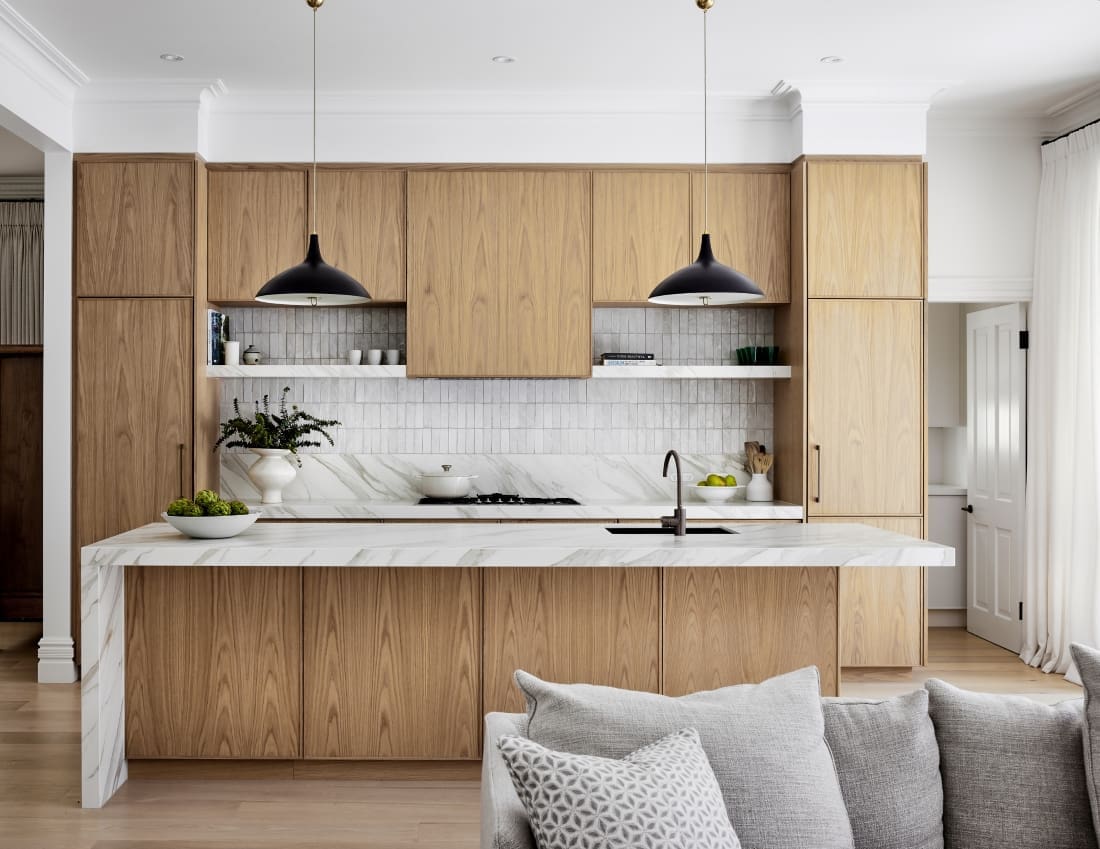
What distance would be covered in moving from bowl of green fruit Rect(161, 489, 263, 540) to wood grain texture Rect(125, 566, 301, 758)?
8.0 inches

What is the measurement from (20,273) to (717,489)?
4.85 m

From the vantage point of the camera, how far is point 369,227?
4.90m

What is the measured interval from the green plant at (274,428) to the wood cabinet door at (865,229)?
9.23 feet

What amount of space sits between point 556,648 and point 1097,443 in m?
3.00

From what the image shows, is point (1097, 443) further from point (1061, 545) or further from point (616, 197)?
point (616, 197)

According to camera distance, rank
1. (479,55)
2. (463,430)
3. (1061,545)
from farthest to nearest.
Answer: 1. (463,430)
2. (1061,545)
3. (479,55)

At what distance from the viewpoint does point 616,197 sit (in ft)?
16.1

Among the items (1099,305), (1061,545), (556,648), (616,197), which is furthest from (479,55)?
(1061,545)

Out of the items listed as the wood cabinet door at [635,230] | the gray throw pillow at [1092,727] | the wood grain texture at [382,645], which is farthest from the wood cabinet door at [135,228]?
the gray throw pillow at [1092,727]

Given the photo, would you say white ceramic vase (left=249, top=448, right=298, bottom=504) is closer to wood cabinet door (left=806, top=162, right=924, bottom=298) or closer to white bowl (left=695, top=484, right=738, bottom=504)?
white bowl (left=695, top=484, right=738, bottom=504)

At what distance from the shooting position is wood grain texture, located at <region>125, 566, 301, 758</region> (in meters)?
3.29

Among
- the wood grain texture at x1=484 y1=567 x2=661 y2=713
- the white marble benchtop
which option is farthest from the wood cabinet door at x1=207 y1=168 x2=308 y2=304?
the wood grain texture at x1=484 y1=567 x2=661 y2=713

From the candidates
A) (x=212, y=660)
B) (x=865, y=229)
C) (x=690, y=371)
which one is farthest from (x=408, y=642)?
(x=865, y=229)

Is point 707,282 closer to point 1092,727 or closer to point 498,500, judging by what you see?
point 1092,727
